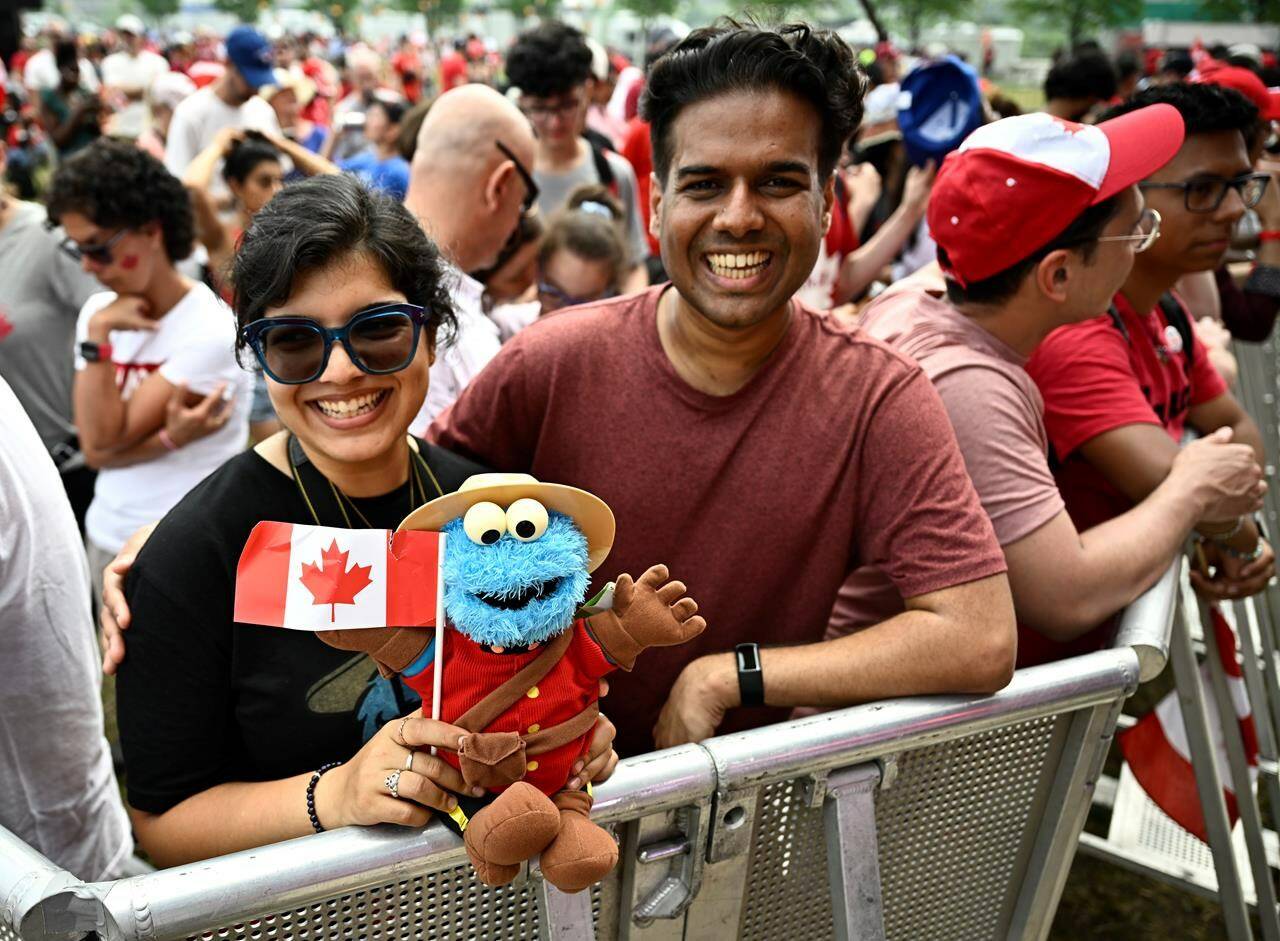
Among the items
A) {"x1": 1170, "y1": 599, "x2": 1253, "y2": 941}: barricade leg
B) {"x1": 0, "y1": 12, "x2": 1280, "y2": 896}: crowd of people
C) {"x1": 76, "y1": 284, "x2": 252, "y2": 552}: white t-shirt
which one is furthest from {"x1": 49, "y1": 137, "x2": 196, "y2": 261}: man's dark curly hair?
{"x1": 1170, "y1": 599, "x2": 1253, "y2": 941}: barricade leg

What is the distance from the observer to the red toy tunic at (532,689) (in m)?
1.28

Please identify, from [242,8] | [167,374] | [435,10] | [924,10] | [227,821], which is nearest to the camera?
[227,821]

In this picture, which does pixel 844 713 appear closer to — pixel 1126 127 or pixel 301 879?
pixel 301 879

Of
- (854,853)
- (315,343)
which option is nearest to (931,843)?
(854,853)

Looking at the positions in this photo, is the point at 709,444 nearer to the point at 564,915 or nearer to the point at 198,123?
the point at 564,915

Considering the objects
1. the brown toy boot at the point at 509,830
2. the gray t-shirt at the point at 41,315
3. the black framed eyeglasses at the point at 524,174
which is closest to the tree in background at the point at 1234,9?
the black framed eyeglasses at the point at 524,174

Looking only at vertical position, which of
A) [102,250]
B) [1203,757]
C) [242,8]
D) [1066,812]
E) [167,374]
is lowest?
[242,8]

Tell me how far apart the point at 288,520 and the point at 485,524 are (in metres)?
0.50

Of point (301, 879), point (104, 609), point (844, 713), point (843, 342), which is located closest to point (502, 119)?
point (843, 342)

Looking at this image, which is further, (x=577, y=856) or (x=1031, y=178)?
(x=1031, y=178)

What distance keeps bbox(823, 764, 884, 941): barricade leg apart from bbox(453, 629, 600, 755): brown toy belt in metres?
0.47

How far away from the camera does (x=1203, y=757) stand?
2504 mm

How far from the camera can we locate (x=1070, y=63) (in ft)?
19.6

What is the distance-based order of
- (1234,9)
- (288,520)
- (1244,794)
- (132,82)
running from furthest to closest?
(1234,9) → (132,82) → (1244,794) → (288,520)
